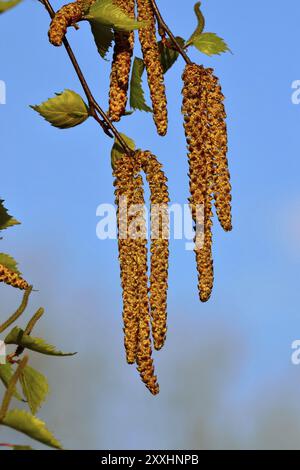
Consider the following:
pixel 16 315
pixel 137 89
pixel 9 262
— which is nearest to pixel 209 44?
pixel 137 89

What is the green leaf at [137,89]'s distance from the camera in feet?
13.4

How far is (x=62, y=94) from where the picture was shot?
3.69 metres

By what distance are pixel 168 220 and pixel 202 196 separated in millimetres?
170

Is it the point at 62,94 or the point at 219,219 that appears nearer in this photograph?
the point at 219,219

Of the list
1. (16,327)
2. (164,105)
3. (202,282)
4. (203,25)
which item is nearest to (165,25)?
(203,25)

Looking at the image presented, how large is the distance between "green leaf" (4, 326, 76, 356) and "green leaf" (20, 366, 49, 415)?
0.25 metres

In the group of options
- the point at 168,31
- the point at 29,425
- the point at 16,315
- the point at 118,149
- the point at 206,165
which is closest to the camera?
the point at 29,425

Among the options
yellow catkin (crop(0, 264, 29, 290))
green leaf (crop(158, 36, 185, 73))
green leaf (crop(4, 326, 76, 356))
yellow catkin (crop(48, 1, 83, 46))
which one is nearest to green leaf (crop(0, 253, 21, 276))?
yellow catkin (crop(0, 264, 29, 290))

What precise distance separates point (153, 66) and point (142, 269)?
874mm

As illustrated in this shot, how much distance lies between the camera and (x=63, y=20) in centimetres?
354

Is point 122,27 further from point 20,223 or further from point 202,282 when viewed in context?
point 202,282

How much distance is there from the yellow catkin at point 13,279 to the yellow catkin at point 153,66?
82cm

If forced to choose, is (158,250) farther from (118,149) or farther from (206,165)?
(118,149)

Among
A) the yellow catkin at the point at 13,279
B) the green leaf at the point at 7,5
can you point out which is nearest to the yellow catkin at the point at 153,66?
the yellow catkin at the point at 13,279
